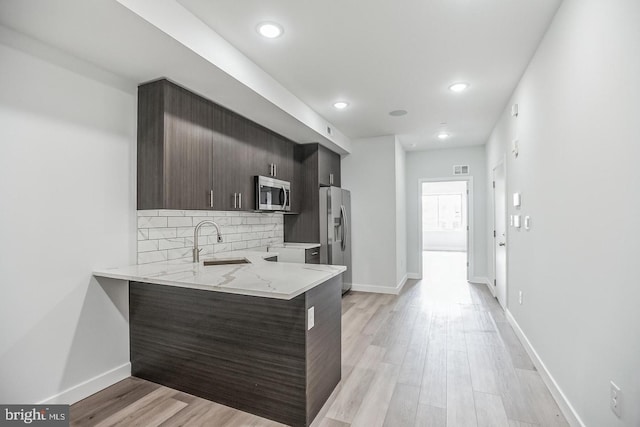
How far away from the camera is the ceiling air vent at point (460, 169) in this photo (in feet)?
20.5

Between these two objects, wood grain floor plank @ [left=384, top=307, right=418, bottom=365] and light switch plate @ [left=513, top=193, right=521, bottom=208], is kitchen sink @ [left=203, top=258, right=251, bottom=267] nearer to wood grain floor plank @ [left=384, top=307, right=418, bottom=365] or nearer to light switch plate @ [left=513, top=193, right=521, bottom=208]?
wood grain floor plank @ [left=384, top=307, right=418, bottom=365]

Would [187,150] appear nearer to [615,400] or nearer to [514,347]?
[615,400]

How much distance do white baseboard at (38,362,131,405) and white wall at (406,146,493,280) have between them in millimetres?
5263

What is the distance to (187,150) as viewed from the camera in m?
2.74

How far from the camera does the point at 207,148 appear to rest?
2973 mm

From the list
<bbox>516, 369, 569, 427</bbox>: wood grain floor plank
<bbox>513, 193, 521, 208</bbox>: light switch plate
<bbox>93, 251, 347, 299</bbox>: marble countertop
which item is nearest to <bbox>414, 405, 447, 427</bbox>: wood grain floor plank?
<bbox>516, 369, 569, 427</bbox>: wood grain floor plank

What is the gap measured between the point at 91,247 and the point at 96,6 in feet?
5.10

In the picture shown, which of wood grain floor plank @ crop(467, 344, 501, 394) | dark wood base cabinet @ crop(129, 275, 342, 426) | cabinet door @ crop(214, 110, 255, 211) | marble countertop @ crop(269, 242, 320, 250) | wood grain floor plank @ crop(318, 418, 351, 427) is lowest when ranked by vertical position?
wood grain floor plank @ crop(467, 344, 501, 394)

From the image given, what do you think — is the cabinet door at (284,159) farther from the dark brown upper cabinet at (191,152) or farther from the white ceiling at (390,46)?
the white ceiling at (390,46)

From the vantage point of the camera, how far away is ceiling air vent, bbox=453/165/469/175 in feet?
20.5

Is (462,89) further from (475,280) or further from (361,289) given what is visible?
(475,280)

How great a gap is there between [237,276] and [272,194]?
1916 millimetres

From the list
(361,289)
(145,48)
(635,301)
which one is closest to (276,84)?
(145,48)

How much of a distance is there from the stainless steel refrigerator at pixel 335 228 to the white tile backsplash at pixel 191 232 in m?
0.75
